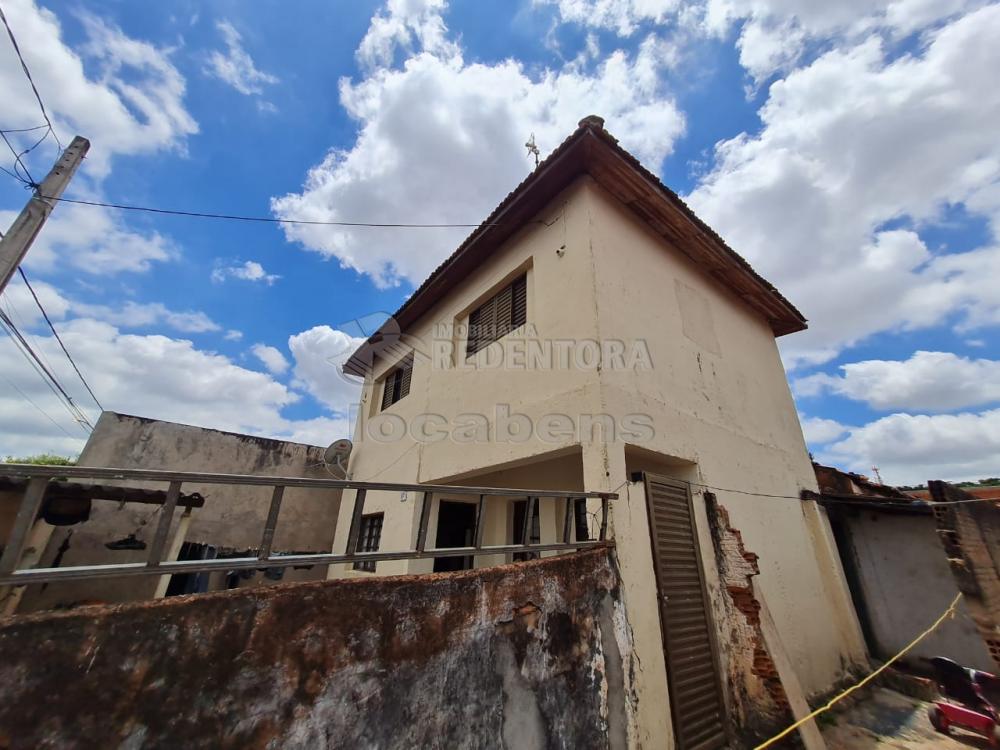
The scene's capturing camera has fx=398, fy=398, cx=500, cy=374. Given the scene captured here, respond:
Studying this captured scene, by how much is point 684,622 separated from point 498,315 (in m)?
4.59

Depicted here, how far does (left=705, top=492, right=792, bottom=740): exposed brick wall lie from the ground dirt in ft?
3.36

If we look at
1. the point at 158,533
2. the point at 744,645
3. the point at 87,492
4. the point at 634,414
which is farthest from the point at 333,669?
the point at 87,492

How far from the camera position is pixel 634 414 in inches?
171

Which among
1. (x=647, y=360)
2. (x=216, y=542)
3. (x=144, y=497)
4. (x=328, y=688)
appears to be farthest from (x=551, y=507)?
(x=216, y=542)

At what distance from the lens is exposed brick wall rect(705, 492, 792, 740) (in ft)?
13.5

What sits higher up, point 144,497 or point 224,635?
point 144,497

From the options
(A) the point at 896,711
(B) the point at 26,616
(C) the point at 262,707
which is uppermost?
(B) the point at 26,616

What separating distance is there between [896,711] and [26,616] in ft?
29.5

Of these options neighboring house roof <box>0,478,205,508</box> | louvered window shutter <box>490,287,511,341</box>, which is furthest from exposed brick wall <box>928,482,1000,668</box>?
neighboring house roof <box>0,478,205,508</box>

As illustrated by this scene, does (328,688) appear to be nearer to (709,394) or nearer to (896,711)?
(709,394)

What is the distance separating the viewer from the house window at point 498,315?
19.7 feet

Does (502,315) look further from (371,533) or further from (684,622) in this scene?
(371,533)

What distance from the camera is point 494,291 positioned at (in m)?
6.53

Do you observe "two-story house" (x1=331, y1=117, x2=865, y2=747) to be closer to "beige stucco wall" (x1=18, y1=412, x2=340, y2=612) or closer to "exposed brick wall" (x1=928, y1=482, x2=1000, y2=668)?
"exposed brick wall" (x1=928, y1=482, x2=1000, y2=668)
